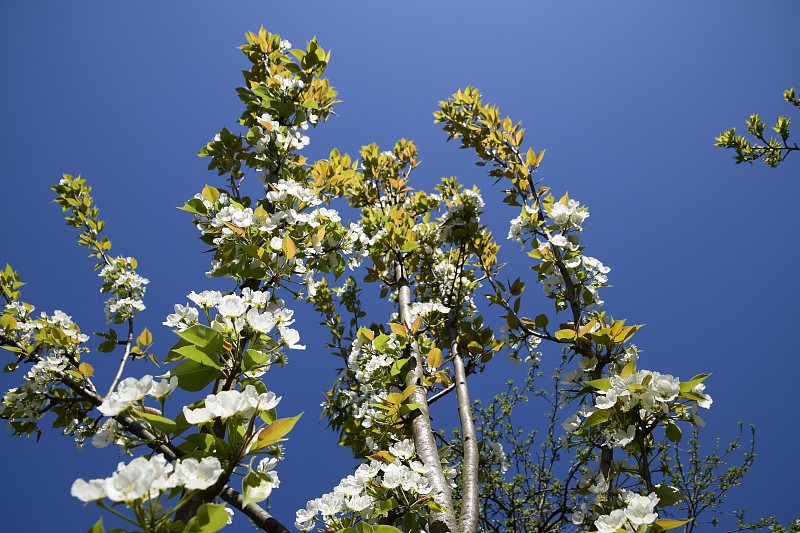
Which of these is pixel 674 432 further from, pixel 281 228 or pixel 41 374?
pixel 41 374

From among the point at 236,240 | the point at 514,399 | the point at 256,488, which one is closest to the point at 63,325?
the point at 236,240

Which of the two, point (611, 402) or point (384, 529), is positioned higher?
point (611, 402)

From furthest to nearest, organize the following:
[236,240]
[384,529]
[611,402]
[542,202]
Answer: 1. [542,202]
2. [236,240]
3. [611,402]
4. [384,529]

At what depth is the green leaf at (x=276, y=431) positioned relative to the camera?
90cm

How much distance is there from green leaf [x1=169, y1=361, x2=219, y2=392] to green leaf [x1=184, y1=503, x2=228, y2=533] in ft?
1.19

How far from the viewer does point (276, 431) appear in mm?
907

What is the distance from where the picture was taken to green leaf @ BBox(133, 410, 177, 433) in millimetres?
903

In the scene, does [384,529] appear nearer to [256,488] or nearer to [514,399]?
[256,488]

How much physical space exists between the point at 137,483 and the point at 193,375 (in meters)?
0.37

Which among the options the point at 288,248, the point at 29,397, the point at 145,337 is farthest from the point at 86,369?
the point at 288,248

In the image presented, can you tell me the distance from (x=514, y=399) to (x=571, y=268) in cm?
424

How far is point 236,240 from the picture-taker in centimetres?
161

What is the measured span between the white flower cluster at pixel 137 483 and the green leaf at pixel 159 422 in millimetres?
142

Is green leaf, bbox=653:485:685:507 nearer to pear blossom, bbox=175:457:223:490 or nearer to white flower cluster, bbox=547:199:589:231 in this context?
white flower cluster, bbox=547:199:589:231
